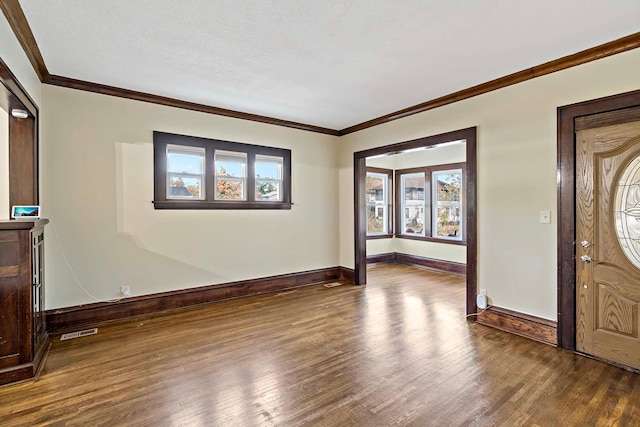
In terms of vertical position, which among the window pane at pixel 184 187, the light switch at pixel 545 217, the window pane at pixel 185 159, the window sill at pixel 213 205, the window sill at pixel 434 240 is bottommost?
the window sill at pixel 434 240

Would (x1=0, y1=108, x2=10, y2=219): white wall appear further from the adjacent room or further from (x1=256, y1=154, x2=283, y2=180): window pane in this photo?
(x1=256, y1=154, x2=283, y2=180): window pane

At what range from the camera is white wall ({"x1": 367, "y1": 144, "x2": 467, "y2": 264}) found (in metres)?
6.55

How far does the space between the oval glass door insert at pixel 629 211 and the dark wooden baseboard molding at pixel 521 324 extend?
3.16 ft

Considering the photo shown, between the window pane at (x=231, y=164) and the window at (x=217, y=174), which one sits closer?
the window at (x=217, y=174)

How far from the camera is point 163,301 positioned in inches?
167

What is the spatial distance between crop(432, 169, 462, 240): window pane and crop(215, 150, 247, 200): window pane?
432cm

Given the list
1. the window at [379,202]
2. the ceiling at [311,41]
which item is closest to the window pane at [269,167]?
the ceiling at [311,41]

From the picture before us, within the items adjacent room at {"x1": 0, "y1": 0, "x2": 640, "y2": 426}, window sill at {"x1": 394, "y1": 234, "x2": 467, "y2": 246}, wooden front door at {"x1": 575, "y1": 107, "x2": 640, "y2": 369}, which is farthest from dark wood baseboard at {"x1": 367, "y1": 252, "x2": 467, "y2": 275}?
wooden front door at {"x1": 575, "y1": 107, "x2": 640, "y2": 369}

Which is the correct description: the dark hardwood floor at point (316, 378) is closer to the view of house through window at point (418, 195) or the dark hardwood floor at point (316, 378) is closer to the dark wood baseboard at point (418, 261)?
the dark wood baseboard at point (418, 261)

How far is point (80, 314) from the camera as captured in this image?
3689mm

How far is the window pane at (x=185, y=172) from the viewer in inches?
172

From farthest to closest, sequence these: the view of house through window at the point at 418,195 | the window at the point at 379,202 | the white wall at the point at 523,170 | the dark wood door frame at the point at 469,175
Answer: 1. the window at the point at 379,202
2. the view of house through window at the point at 418,195
3. the dark wood door frame at the point at 469,175
4. the white wall at the point at 523,170

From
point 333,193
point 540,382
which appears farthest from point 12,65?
point 540,382

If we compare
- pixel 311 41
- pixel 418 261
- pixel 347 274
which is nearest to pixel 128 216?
pixel 311 41
